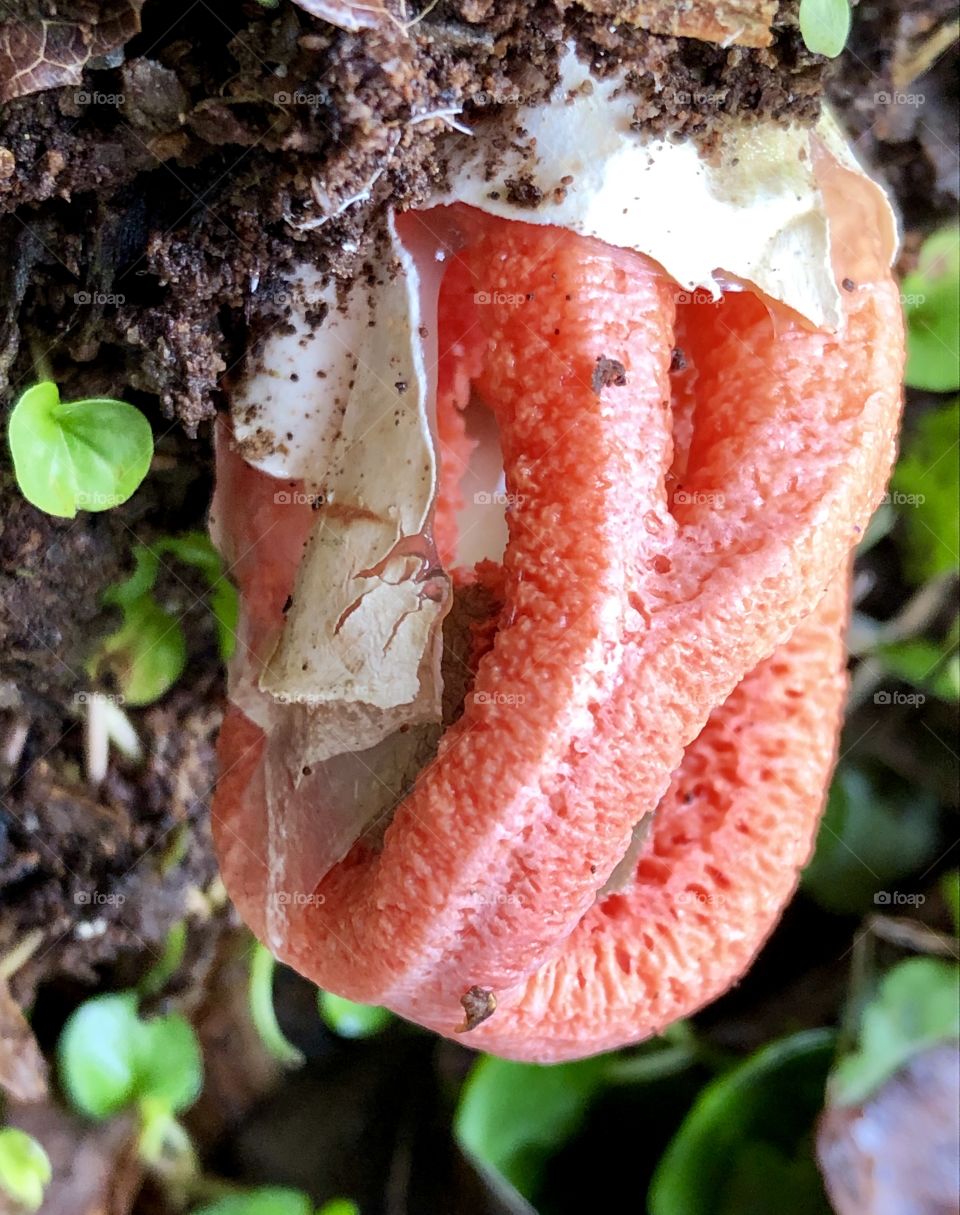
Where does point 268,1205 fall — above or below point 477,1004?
below

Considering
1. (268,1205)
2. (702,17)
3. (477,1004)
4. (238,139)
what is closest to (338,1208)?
(268,1205)

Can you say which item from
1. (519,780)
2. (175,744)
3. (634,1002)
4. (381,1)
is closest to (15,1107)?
(175,744)

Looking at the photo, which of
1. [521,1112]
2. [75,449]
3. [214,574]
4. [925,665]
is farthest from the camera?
[925,665]

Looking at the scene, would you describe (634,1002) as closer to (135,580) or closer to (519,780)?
(519,780)

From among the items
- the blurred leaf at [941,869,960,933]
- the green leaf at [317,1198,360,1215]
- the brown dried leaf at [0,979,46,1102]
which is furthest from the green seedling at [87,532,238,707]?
the blurred leaf at [941,869,960,933]

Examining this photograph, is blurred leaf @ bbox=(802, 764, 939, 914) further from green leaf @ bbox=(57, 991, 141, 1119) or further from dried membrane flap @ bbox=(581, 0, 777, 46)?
dried membrane flap @ bbox=(581, 0, 777, 46)

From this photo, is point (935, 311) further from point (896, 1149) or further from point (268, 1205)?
point (268, 1205)

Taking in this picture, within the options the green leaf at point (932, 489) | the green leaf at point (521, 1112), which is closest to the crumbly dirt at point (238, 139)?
the green leaf at point (932, 489)
